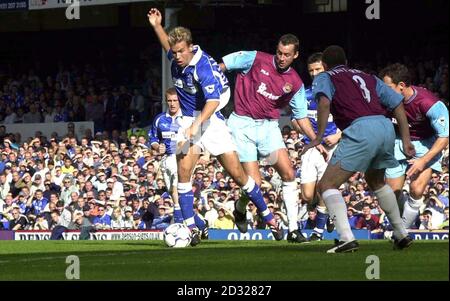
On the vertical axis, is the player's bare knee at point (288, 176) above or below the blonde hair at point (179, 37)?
below

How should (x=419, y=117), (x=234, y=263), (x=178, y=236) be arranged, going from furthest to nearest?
(x=419, y=117), (x=178, y=236), (x=234, y=263)

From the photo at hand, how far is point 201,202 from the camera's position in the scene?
79.2ft

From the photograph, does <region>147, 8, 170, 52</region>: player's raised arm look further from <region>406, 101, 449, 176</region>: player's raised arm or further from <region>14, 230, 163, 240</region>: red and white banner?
<region>14, 230, 163, 240</region>: red and white banner

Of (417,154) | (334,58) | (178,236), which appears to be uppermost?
(334,58)

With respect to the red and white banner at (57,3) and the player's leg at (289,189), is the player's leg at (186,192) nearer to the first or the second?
the player's leg at (289,189)

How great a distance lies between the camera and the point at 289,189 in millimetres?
16375

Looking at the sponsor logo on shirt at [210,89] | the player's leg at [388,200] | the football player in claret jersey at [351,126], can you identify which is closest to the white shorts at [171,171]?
the sponsor logo on shirt at [210,89]

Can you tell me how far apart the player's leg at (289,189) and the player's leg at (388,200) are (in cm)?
293

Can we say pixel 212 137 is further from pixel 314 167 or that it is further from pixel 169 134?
pixel 169 134

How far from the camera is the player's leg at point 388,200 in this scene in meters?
12.7

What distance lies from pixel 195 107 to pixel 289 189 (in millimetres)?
2184

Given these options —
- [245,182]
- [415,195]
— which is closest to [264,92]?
[245,182]

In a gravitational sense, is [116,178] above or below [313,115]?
below

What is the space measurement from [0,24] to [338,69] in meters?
27.2
